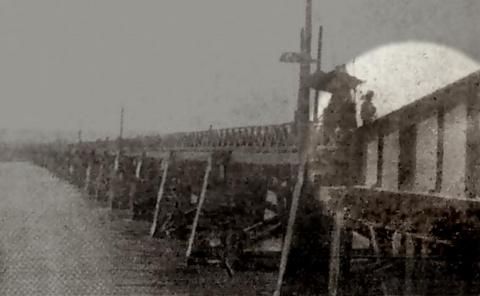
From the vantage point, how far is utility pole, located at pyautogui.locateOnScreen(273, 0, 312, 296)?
23.3ft

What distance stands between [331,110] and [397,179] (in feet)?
4.02

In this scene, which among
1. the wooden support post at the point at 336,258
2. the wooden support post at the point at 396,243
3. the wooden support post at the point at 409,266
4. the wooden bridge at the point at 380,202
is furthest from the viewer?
the wooden support post at the point at 396,243

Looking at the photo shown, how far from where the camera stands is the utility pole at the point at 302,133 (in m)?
7.11

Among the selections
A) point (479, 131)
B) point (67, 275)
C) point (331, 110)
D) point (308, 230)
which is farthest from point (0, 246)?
point (479, 131)

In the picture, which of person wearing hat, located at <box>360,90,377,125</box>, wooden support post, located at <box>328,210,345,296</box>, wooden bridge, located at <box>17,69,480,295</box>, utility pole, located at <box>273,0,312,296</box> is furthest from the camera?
utility pole, located at <box>273,0,312,296</box>

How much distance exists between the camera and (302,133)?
9.27 m

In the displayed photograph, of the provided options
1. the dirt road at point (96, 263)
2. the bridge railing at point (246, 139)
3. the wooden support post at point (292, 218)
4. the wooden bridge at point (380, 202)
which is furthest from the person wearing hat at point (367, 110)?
the dirt road at point (96, 263)

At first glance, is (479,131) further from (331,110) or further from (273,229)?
(273,229)

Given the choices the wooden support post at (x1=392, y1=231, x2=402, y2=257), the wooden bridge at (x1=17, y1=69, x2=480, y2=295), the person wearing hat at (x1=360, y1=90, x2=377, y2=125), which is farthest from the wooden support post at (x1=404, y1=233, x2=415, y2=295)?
the wooden support post at (x1=392, y1=231, x2=402, y2=257)

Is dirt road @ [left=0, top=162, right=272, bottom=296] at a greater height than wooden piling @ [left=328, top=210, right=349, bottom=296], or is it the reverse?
wooden piling @ [left=328, top=210, right=349, bottom=296]

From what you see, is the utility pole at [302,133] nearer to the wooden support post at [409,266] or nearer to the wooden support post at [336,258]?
the wooden support post at [336,258]

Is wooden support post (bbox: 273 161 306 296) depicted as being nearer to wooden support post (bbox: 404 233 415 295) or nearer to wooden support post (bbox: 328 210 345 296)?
wooden support post (bbox: 328 210 345 296)

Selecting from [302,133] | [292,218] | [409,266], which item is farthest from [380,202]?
[302,133]

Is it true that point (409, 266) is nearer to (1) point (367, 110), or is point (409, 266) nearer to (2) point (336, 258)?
(2) point (336, 258)
